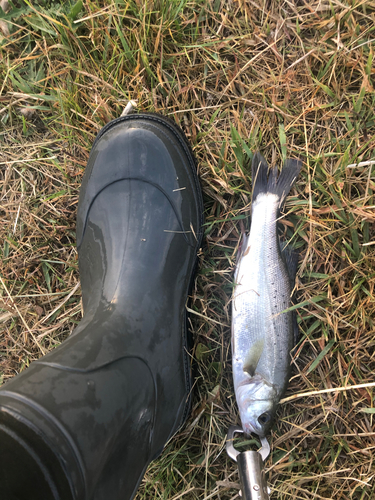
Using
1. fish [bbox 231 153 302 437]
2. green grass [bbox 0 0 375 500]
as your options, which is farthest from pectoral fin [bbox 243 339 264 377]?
green grass [bbox 0 0 375 500]

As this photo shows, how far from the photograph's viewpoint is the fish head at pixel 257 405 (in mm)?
1497

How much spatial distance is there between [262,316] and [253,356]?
179 mm

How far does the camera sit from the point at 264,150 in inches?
63.6

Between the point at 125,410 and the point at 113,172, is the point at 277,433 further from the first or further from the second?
the point at 113,172

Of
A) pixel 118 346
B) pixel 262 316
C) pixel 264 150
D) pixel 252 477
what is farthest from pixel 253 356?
pixel 264 150

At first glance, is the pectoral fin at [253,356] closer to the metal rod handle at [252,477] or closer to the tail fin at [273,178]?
the metal rod handle at [252,477]

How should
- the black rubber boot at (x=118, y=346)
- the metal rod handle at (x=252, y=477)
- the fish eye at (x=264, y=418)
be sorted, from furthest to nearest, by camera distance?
1. the fish eye at (x=264, y=418)
2. the metal rod handle at (x=252, y=477)
3. the black rubber boot at (x=118, y=346)

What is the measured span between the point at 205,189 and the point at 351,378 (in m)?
1.08

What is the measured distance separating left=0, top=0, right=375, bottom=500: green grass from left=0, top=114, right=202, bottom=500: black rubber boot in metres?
0.15

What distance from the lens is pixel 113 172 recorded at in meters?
1.53

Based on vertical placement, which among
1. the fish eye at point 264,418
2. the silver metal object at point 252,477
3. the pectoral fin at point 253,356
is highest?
the pectoral fin at point 253,356

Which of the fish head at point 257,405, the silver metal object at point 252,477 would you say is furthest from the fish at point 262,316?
the silver metal object at point 252,477

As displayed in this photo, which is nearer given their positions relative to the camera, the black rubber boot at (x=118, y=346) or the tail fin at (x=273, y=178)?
the black rubber boot at (x=118, y=346)

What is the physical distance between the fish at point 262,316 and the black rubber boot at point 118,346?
0.24m
